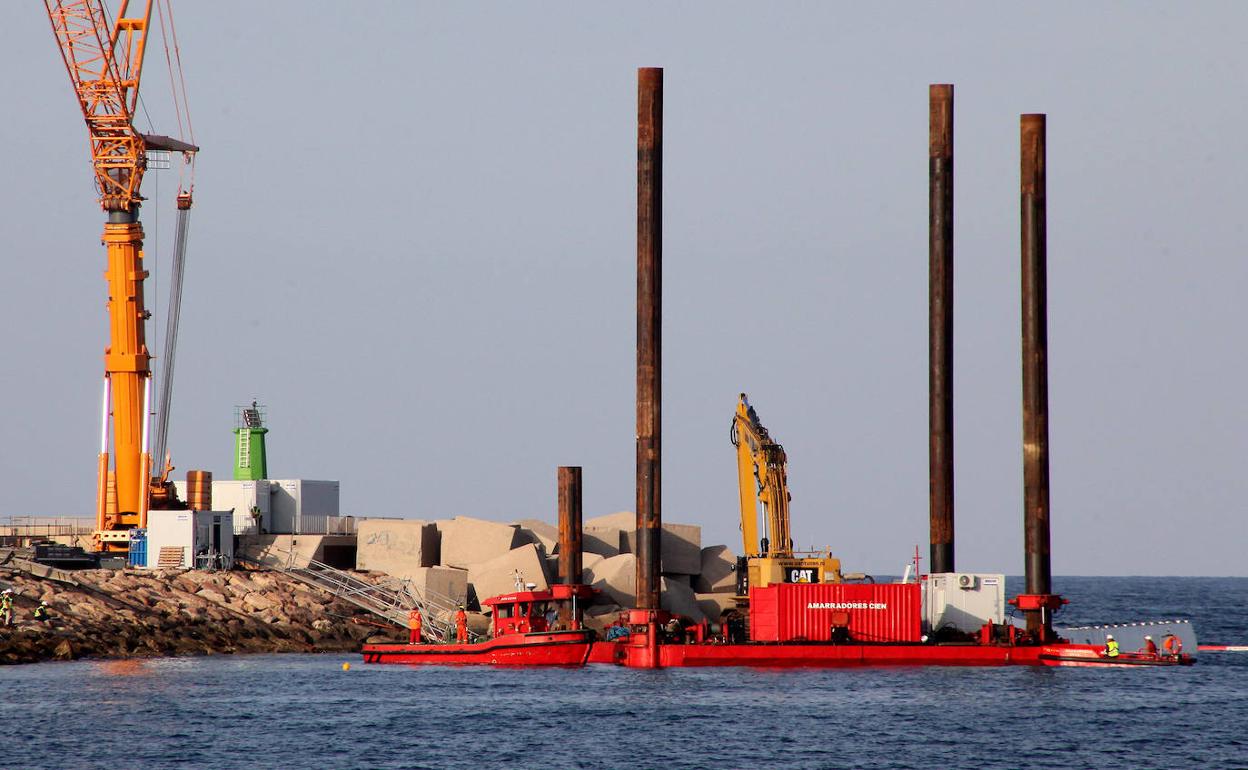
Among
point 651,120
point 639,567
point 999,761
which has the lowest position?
point 999,761

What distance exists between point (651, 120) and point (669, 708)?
21.3m

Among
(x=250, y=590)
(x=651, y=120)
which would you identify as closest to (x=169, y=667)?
(x=250, y=590)

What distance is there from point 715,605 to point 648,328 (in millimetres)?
23171

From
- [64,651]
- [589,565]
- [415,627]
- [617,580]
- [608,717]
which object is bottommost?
[608,717]

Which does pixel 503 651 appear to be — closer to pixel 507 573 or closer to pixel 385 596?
pixel 507 573

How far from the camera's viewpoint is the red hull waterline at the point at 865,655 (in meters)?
57.9

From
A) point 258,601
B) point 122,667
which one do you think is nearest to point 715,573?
point 258,601

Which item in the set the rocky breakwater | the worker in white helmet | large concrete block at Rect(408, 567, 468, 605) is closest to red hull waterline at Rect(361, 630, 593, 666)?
the rocky breakwater

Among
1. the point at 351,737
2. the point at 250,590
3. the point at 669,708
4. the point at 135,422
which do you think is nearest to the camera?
the point at 351,737

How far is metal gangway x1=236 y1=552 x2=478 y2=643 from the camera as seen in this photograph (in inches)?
2766

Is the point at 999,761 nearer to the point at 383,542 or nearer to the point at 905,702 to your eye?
the point at 905,702

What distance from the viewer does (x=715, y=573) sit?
83625mm

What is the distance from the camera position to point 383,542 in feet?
259

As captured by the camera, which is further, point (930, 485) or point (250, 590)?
point (250, 590)
